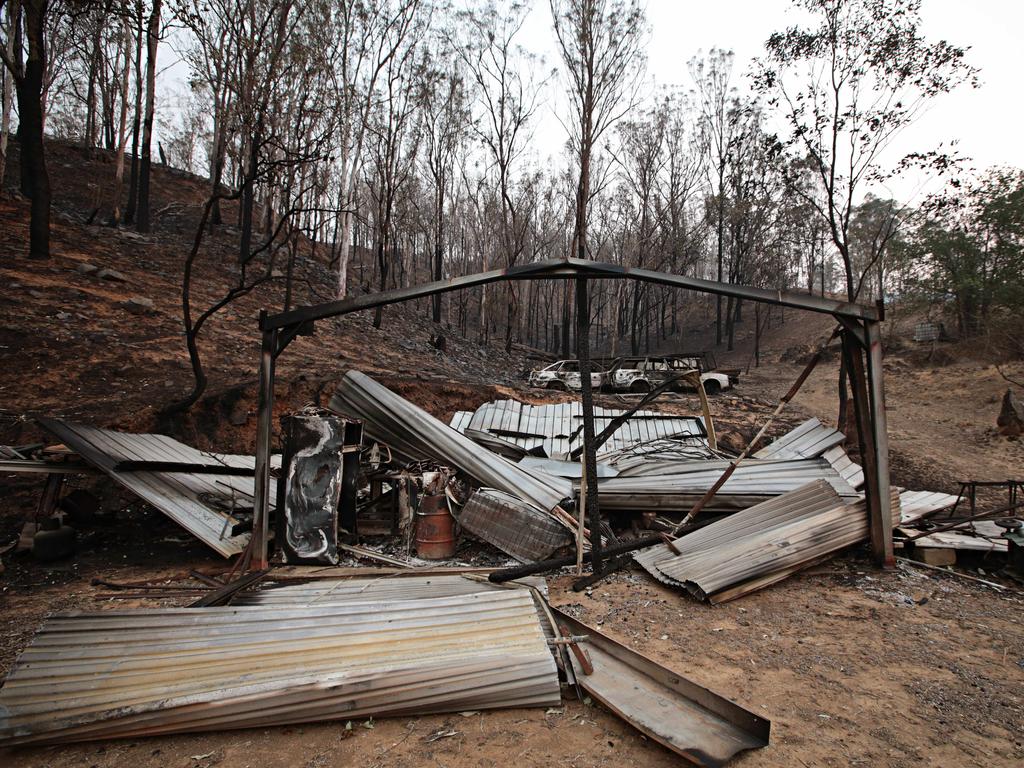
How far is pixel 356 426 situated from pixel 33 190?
39.7 ft

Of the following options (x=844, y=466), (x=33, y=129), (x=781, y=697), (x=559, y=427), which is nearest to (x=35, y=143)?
(x=33, y=129)

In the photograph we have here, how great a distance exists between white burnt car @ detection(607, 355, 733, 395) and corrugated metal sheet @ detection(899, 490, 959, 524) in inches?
387

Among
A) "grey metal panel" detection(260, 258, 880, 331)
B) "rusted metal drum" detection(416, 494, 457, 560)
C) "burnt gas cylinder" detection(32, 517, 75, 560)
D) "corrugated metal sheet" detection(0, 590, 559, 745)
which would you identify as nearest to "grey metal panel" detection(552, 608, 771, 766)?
"corrugated metal sheet" detection(0, 590, 559, 745)

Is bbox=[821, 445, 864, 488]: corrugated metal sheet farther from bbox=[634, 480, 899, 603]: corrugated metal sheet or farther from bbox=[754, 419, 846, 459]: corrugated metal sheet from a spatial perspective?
bbox=[634, 480, 899, 603]: corrugated metal sheet

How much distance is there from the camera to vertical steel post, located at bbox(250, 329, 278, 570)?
17.2ft

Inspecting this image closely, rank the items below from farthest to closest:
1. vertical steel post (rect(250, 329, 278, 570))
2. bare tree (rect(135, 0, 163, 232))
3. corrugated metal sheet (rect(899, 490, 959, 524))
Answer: bare tree (rect(135, 0, 163, 232)), corrugated metal sheet (rect(899, 490, 959, 524)), vertical steel post (rect(250, 329, 278, 570))

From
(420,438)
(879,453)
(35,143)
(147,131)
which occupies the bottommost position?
(420,438)

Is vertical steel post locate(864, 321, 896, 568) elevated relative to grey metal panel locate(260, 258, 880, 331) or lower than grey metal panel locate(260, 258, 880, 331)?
lower

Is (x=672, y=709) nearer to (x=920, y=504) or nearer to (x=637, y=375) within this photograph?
(x=920, y=504)

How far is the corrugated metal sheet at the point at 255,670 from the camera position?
2715mm

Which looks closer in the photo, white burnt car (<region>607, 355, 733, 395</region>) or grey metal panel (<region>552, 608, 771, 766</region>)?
grey metal panel (<region>552, 608, 771, 766</region>)

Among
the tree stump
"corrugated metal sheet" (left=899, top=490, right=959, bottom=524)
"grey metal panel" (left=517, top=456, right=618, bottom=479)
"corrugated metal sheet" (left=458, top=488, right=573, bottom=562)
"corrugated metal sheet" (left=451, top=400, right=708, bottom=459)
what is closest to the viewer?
"corrugated metal sheet" (left=458, top=488, right=573, bottom=562)

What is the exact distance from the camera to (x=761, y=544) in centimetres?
508

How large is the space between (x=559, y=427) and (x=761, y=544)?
4719mm
